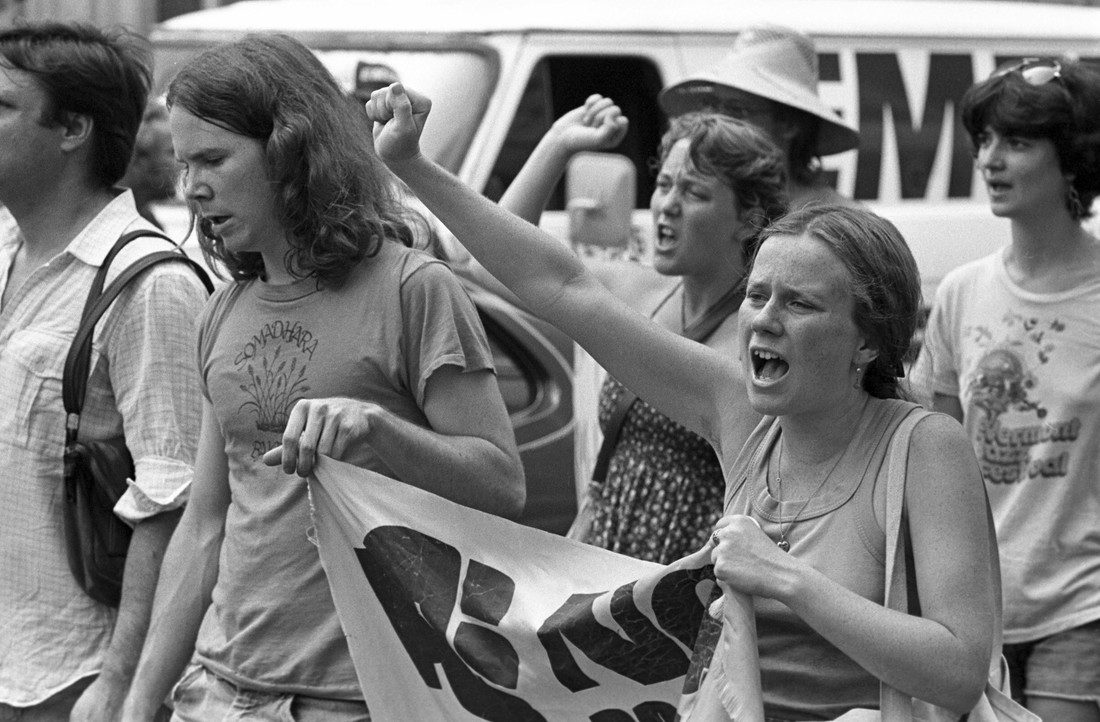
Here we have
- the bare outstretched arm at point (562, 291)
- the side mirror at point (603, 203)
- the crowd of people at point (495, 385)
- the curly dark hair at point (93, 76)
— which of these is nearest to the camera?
the crowd of people at point (495, 385)

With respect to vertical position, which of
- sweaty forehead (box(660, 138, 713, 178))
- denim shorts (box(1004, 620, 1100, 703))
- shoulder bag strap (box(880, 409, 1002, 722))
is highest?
sweaty forehead (box(660, 138, 713, 178))

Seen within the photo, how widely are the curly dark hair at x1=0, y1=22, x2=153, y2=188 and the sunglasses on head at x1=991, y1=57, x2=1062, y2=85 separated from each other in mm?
2151

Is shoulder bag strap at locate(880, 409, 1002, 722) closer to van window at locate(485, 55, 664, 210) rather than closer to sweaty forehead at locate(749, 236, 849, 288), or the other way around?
sweaty forehead at locate(749, 236, 849, 288)

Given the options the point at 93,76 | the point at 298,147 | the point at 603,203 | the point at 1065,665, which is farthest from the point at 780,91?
the point at 298,147

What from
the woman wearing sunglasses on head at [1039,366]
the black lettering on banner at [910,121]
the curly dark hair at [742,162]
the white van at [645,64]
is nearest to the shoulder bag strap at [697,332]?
the curly dark hair at [742,162]

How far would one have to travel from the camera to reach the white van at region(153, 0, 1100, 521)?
23.5 feet

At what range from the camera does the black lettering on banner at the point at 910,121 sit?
7926 mm

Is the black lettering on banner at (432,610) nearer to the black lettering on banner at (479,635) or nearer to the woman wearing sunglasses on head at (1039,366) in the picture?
the black lettering on banner at (479,635)

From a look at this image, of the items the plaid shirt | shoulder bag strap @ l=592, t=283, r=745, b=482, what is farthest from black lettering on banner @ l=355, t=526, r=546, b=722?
shoulder bag strap @ l=592, t=283, r=745, b=482

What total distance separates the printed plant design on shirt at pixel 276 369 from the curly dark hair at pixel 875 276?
877 mm

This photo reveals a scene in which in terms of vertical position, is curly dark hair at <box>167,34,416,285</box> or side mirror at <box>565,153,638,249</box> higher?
curly dark hair at <box>167,34,416,285</box>

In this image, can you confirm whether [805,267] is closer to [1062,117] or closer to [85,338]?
[85,338]

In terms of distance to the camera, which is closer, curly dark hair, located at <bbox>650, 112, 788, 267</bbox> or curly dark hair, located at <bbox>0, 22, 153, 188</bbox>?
curly dark hair, located at <bbox>0, 22, 153, 188</bbox>

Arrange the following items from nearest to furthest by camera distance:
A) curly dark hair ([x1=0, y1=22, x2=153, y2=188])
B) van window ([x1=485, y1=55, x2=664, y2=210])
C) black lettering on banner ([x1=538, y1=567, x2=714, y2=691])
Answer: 1. black lettering on banner ([x1=538, y1=567, x2=714, y2=691])
2. curly dark hair ([x1=0, y1=22, x2=153, y2=188])
3. van window ([x1=485, y1=55, x2=664, y2=210])
